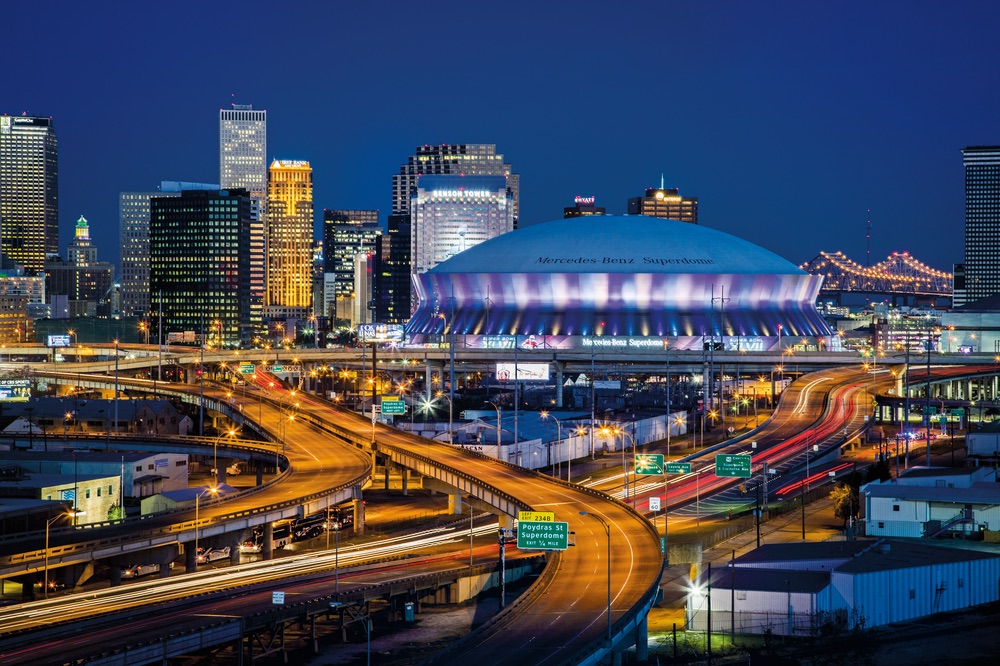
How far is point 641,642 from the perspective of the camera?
5312 cm

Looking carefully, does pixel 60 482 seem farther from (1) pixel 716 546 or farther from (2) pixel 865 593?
(2) pixel 865 593

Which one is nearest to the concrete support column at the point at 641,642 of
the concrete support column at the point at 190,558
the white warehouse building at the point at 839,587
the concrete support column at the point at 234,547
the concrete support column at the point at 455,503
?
the white warehouse building at the point at 839,587

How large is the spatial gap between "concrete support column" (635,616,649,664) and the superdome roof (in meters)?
129

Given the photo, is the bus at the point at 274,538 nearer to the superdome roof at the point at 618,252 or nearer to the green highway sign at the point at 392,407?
the green highway sign at the point at 392,407

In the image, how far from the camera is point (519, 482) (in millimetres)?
82688

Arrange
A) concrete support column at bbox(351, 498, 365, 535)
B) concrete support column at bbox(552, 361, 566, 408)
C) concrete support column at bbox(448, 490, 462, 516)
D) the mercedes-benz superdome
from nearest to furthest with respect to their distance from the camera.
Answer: concrete support column at bbox(351, 498, 365, 535), concrete support column at bbox(448, 490, 462, 516), concrete support column at bbox(552, 361, 566, 408), the mercedes-benz superdome

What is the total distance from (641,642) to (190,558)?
23.2 meters

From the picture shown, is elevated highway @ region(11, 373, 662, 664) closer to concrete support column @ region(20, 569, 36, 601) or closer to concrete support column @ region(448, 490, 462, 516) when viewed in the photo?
concrete support column @ region(448, 490, 462, 516)

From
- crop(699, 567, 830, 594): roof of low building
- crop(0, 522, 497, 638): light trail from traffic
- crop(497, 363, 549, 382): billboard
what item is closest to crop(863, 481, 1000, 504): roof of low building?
crop(699, 567, 830, 594): roof of low building

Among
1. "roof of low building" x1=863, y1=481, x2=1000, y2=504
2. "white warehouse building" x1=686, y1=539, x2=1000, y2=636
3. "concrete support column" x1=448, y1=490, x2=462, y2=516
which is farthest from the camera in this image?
"concrete support column" x1=448, y1=490, x2=462, y2=516

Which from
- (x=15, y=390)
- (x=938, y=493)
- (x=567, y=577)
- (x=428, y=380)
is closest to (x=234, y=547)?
(x=567, y=577)

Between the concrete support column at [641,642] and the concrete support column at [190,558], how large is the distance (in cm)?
2210

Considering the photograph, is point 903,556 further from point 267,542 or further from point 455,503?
point 455,503

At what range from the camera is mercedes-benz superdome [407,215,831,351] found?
17575cm
